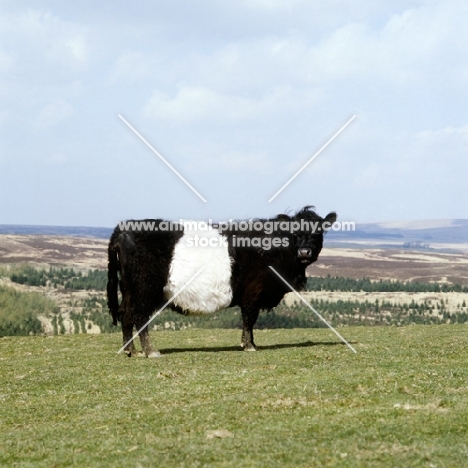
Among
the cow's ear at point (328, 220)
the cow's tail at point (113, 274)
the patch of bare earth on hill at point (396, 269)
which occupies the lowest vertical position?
the patch of bare earth on hill at point (396, 269)

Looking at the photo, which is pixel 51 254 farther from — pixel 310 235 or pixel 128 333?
pixel 310 235

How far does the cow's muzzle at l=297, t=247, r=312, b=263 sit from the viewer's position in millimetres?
19219

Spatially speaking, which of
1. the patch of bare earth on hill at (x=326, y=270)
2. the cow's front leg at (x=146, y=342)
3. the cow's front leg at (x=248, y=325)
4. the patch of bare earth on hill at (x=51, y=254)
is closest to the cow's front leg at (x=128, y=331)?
→ the cow's front leg at (x=146, y=342)

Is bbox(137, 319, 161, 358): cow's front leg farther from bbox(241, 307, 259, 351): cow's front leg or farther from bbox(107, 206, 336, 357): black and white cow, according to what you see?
bbox(241, 307, 259, 351): cow's front leg

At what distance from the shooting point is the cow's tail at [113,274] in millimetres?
19094

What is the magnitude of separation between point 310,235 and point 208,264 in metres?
2.89

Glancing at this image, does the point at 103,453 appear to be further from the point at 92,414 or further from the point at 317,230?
the point at 317,230

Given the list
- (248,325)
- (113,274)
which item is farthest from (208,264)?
(113,274)

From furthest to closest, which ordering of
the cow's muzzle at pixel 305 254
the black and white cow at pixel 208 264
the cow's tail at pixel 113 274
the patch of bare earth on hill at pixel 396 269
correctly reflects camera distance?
the patch of bare earth on hill at pixel 396 269
the cow's muzzle at pixel 305 254
the cow's tail at pixel 113 274
the black and white cow at pixel 208 264

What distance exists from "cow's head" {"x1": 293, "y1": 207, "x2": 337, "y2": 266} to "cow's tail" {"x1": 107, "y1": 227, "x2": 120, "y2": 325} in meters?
4.81

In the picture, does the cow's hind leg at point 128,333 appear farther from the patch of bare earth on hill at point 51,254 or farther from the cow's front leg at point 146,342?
the patch of bare earth on hill at point 51,254

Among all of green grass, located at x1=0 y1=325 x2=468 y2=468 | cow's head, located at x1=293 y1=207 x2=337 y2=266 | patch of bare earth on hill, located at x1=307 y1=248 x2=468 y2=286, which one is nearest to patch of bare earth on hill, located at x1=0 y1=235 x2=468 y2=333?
patch of bare earth on hill, located at x1=307 y1=248 x2=468 y2=286

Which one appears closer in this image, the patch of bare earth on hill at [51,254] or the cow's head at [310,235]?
the cow's head at [310,235]

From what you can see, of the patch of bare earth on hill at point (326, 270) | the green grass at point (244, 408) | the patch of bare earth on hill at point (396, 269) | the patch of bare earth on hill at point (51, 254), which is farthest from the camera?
the patch of bare earth on hill at point (51, 254)
